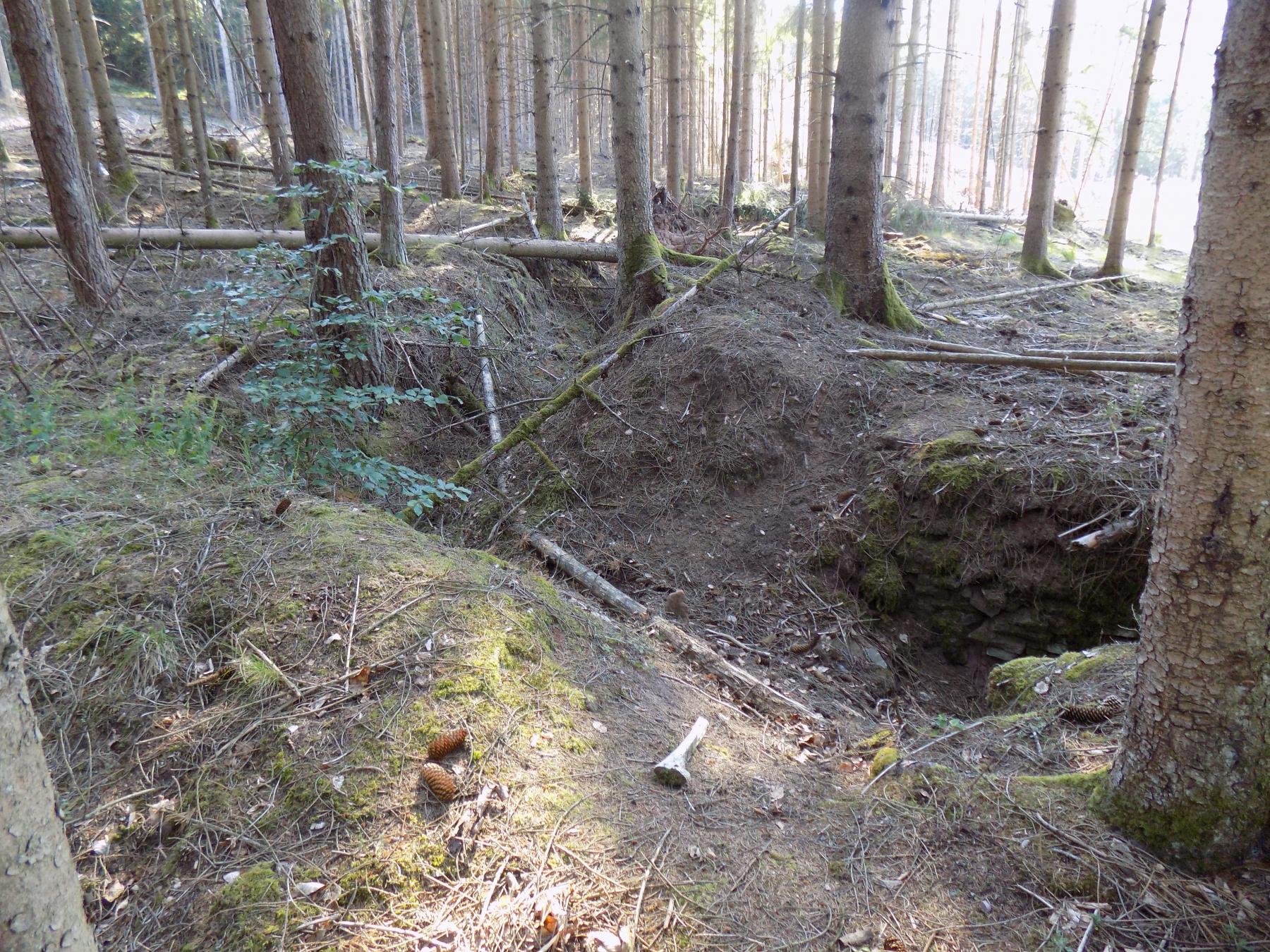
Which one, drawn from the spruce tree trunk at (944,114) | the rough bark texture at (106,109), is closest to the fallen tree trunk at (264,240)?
the rough bark texture at (106,109)

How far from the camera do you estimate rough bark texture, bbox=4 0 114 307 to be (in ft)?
22.5

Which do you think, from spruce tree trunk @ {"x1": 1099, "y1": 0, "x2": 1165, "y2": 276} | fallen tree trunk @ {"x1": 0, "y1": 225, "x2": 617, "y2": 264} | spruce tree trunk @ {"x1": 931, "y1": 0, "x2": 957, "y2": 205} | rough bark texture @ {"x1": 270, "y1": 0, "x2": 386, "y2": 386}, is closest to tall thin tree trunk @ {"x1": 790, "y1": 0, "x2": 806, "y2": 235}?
fallen tree trunk @ {"x1": 0, "y1": 225, "x2": 617, "y2": 264}

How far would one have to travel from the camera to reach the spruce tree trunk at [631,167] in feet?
25.3

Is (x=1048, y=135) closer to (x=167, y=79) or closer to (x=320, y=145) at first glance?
(x=320, y=145)

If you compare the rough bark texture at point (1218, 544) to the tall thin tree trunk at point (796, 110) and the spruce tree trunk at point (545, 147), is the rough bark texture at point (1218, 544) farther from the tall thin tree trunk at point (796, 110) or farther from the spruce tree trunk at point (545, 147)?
the tall thin tree trunk at point (796, 110)

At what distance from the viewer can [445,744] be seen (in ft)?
7.78

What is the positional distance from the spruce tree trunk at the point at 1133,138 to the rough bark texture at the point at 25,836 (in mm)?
13887

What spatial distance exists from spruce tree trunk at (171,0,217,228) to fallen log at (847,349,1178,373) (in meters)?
9.71

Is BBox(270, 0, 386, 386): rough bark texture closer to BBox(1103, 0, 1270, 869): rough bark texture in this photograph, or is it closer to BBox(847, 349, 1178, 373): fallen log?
BBox(847, 349, 1178, 373): fallen log

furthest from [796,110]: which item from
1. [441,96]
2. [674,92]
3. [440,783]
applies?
[440,783]

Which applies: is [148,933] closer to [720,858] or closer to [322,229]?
[720,858]

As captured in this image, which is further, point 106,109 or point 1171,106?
point 1171,106

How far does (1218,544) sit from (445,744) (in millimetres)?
2453

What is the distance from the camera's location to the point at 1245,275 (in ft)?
6.35
